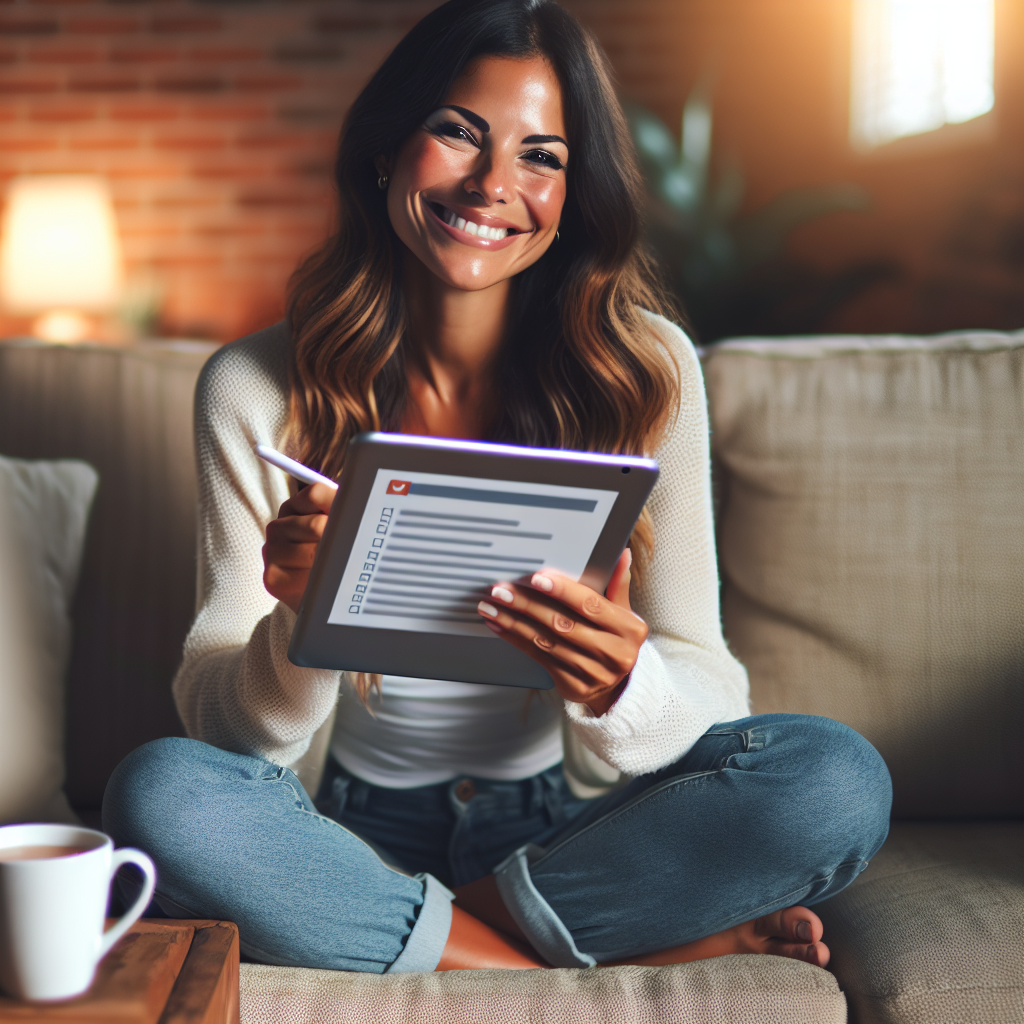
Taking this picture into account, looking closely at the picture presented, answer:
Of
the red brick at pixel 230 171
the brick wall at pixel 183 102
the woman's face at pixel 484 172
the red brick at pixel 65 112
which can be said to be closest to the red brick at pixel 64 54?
the brick wall at pixel 183 102

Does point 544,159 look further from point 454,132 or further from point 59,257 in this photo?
point 59,257

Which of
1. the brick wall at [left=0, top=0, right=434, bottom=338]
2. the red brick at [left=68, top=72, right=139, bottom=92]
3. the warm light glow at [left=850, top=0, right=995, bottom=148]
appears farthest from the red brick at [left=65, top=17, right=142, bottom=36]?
the warm light glow at [left=850, top=0, right=995, bottom=148]

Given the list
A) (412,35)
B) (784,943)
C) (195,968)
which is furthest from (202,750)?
(412,35)

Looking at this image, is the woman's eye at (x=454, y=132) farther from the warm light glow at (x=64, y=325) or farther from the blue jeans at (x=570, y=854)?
the warm light glow at (x=64, y=325)

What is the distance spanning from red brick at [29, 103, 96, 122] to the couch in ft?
6.98

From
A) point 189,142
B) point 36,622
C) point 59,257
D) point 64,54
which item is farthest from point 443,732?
point 64,54

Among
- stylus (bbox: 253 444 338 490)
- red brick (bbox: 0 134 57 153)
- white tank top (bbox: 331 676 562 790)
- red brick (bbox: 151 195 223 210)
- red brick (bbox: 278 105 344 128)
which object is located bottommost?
white tank top (bbox: 331 676 562 790)

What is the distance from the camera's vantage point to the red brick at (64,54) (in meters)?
3.06

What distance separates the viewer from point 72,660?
1.19 meters

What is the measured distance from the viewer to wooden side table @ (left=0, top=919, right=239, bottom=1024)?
53 centimetres

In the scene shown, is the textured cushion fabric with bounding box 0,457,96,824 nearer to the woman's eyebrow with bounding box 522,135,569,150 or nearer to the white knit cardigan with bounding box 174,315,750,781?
the white knit cardigan with bounding box 174,315,750,781

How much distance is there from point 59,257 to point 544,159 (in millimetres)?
2124

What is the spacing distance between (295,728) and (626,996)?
1.15 ft

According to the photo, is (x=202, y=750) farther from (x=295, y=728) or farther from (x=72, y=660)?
(x=72, y=660)
